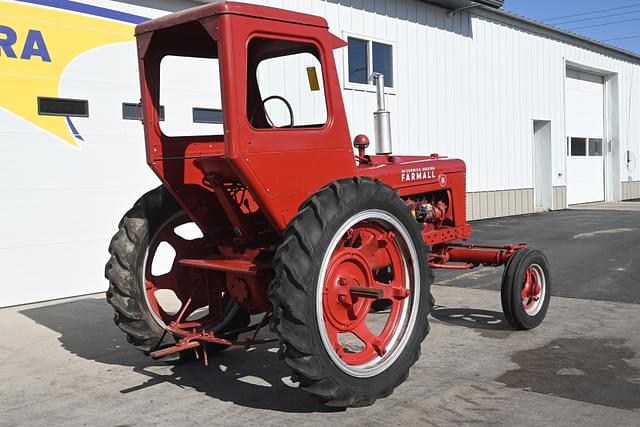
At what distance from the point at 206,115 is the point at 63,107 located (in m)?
2.04

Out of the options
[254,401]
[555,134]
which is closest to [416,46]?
[555,134]

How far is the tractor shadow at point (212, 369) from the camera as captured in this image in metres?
4.32

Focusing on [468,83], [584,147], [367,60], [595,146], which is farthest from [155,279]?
[595,146]

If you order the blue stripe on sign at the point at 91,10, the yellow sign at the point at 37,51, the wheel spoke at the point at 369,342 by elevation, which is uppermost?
the blue stripe on sign at the point at 91,10

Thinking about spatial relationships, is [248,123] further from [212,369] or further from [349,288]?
[212,369]

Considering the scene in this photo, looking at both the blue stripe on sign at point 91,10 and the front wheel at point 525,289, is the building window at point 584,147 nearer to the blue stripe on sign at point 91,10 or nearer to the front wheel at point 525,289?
the blue stripe on sign at point 91,10

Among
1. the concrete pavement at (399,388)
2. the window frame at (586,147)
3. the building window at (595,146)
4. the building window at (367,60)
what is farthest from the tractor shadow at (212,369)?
the building window at (595,146)

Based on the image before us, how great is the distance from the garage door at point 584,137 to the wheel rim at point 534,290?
15.2 m

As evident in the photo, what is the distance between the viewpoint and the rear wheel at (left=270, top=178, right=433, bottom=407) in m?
3.65

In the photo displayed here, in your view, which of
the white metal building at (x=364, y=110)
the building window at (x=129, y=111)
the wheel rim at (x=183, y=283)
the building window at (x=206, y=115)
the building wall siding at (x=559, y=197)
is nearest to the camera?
the wheel rim at (x=183, y=283)

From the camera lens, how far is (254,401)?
14.1 ft

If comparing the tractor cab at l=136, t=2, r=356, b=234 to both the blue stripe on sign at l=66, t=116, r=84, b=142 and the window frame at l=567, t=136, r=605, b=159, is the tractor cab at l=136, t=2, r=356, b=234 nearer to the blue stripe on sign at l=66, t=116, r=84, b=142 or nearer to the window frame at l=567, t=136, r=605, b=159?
the blue stripe on sign at l=66, t=116, r=84, b=142

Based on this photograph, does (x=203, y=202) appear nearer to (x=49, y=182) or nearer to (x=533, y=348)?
(x=533, y=348)

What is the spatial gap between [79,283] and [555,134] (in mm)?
14350
